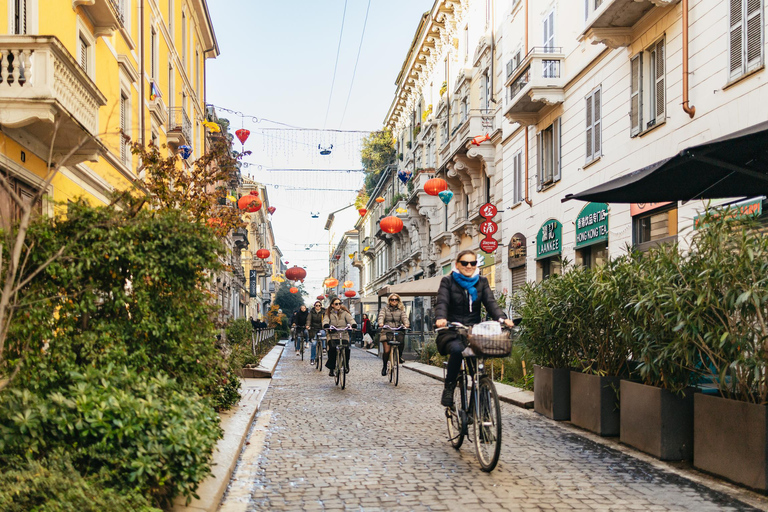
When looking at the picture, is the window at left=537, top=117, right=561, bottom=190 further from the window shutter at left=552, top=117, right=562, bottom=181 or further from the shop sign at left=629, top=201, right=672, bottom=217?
the shop sign at left=629, top=201, right=672, bottom=217

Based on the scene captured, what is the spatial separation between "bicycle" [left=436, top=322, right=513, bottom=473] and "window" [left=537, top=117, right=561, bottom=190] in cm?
1332

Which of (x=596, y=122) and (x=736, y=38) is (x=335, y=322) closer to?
(x=596, y=122)

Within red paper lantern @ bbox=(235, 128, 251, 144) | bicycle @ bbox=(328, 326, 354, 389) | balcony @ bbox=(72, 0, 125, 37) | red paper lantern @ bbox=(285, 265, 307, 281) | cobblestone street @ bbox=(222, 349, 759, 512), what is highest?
balcony @ bbox=(72, 0, 125, 37)

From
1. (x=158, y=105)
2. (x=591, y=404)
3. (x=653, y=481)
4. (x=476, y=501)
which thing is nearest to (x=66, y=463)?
(x=476, y=501)

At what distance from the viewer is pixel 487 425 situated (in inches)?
251

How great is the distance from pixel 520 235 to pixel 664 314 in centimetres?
1676

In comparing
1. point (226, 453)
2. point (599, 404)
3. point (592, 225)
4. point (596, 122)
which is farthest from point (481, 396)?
point (596, 122)

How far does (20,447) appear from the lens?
4195 mm

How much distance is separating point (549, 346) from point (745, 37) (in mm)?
5795

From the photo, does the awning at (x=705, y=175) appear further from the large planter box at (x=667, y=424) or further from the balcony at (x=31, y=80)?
the balcony at (x=31, y=80)

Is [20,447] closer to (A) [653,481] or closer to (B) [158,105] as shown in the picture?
(A) [653,481]

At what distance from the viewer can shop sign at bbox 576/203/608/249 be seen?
1669 centimetres

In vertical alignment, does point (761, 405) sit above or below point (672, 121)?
below

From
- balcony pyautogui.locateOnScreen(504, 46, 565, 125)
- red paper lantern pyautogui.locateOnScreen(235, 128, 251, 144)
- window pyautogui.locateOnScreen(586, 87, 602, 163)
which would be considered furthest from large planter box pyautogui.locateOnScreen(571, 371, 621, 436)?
red paper lantern pyautogui.locateOnScreen(235, 128, 251, 144)
